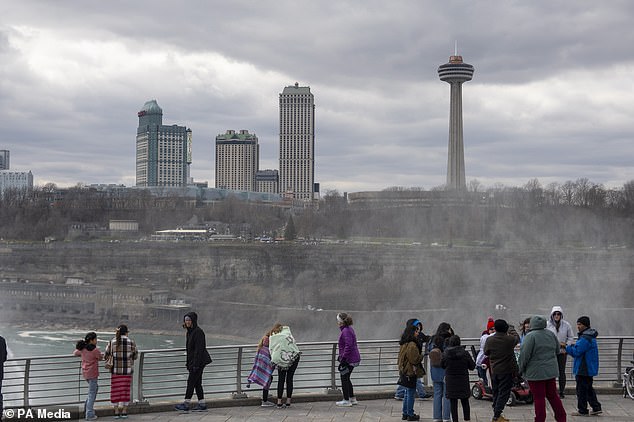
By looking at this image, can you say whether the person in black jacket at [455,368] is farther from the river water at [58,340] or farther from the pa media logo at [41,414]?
the river water at [58,340]

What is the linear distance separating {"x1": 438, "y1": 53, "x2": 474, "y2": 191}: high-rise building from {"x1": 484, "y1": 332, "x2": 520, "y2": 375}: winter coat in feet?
433

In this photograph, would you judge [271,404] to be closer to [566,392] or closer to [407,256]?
[566,392]

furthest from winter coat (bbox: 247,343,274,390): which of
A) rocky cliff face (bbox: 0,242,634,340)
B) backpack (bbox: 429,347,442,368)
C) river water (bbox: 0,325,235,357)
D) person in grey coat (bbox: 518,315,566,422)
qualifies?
rocky cliff face (bbox: 0,242,634,340)

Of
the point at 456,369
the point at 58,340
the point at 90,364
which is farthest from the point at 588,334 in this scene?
the point at 58,340

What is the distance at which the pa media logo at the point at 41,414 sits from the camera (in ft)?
38.8

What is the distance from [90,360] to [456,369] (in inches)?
213

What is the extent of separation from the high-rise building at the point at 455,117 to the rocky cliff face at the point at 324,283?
159 feet

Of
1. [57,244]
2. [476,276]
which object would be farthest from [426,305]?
[57,244]

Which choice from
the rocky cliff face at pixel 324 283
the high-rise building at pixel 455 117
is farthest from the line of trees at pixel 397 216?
the rocky cliff face at pixel 324 283

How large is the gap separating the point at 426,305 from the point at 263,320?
49.6 feet

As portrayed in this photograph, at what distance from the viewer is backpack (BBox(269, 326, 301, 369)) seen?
43.5 feet

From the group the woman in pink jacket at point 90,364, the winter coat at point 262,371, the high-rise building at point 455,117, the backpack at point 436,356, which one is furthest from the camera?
the high-rise building at point 455,117

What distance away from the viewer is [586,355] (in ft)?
41.1

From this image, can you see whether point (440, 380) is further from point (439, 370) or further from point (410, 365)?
point (410, 365)
